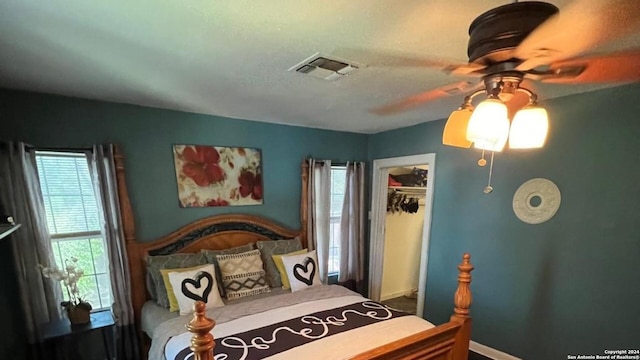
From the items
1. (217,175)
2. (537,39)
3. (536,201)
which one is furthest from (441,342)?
(217,175)

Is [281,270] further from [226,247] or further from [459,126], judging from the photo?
[459,126]

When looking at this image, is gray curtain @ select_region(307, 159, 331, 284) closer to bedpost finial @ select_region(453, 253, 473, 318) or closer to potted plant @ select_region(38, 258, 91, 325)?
bedpost finial @ select_region(453, 253, 473, 318)

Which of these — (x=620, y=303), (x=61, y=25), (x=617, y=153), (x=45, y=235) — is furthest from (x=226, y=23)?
(x=620, y=303)

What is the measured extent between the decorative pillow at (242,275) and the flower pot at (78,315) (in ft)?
3.24

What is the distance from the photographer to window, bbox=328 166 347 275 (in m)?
3.68

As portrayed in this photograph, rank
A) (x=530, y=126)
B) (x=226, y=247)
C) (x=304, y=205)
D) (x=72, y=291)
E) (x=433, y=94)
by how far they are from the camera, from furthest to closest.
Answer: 1. (x=304, y=205)
2. (x=226, y=247)
3. (x=72, y=291)
4. (x=433, y=94)
5. (x=530, y=126)

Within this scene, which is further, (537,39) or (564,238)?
(564,238)

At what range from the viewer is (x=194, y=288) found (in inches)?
86.1

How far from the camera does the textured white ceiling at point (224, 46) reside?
107cm

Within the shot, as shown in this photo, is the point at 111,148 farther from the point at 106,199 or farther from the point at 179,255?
the point at 179,255

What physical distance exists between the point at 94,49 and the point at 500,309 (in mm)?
3451

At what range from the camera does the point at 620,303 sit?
1.91 m

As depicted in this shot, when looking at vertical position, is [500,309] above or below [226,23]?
below

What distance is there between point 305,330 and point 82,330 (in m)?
1.66
